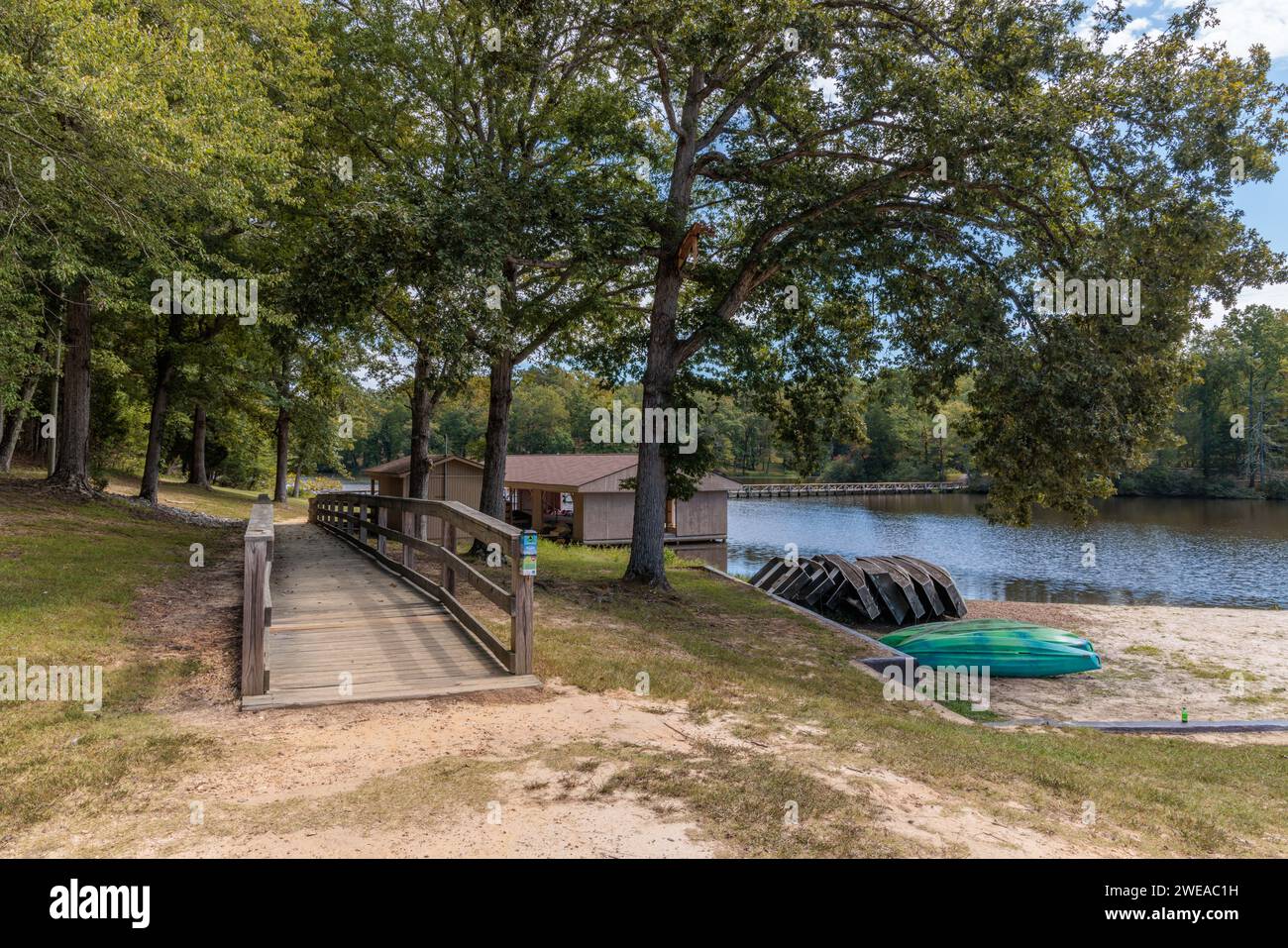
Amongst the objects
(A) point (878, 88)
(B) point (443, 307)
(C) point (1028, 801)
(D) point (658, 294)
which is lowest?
(C) point (1028, 801)

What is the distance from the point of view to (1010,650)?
11.5m

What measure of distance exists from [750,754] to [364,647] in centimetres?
401

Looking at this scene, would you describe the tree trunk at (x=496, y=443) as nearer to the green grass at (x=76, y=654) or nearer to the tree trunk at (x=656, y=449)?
the tree trunk at (x=656, y=449)

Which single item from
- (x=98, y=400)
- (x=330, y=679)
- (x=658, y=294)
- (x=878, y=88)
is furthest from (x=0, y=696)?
(x=98, y=400)

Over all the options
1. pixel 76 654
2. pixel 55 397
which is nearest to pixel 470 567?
pixel 76 654

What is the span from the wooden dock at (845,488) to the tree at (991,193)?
194 feet

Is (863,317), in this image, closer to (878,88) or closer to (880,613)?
(878,88)

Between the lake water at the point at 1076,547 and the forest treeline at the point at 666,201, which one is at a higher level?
the forest treeline at the point at 666,201

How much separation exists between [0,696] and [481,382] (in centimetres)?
1769

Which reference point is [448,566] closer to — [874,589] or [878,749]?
[878,749]

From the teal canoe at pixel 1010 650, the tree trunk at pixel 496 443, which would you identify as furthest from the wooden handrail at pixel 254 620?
the tree trunk at pixel 496 443

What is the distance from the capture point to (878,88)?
39.6 feet

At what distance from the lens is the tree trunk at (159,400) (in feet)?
64.4

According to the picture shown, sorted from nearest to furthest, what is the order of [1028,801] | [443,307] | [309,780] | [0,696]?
[309,780] → [1028,801] → [0,696] → [443,307]
